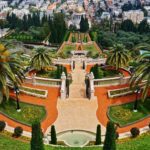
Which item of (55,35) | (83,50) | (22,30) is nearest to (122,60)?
(83,50)

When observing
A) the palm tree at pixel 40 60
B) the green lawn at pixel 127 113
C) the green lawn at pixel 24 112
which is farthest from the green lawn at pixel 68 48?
the green lawn at pixel 127 113

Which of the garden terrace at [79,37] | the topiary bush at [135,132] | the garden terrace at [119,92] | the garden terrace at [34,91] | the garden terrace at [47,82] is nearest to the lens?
the topiary bush at [135,132]

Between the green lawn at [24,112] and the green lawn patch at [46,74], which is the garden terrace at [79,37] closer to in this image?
the green lawn patch at [46,74]

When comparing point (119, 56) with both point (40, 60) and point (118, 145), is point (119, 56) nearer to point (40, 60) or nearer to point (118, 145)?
point (40, 60)

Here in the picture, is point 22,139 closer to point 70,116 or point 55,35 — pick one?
point 70,116

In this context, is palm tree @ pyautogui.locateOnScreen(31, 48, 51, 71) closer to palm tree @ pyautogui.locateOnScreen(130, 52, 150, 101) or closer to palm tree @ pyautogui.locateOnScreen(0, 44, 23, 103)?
palm tree @ pyautogui.locateOnScreen(0, 44, 23, 103)

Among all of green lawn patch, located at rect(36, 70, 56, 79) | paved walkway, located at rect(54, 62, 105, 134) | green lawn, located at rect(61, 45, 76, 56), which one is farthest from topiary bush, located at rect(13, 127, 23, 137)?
green lawn, located at rect(61, 45, 76, 56)
